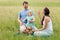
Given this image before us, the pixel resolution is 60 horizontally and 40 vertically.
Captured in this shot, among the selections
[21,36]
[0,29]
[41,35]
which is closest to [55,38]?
[41,35]

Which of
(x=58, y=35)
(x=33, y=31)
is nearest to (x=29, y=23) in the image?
(x=33, y=31)

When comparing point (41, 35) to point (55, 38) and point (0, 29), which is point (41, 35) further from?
point (0, 29)

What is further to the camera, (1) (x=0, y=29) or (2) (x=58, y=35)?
(1) (x=0, y=29)

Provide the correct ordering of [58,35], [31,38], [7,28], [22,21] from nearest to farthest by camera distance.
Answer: [31,38] < [58,35] < [22,21] < [7,28]

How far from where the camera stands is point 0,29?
34.6 ft

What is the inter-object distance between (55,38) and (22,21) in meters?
1.76

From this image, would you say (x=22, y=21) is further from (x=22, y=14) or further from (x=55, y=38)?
(x=55, y=38)

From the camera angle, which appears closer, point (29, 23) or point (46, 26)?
point (46, 26)

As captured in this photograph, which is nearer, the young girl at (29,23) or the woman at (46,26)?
the woman at (46,26)

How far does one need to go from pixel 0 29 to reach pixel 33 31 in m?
1.54

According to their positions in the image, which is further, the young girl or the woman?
the young girl

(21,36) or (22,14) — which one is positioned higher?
(22,14)

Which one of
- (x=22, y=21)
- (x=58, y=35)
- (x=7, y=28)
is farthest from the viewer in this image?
(x=7, y=28)

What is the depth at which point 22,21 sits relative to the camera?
10.2 metres
